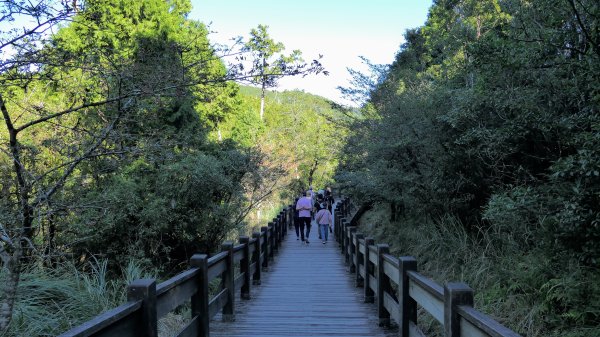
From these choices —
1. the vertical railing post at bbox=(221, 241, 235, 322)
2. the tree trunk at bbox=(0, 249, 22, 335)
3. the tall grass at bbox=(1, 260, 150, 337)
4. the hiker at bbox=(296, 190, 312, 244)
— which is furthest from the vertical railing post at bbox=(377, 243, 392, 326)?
the hiker at bbox=(296, 190, 312, 244)

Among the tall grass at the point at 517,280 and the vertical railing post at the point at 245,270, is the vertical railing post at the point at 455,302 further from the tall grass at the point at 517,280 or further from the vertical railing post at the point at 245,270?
the vertical railing post at the point at 245,270

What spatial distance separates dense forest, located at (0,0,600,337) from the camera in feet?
16.8

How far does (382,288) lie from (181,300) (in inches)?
113

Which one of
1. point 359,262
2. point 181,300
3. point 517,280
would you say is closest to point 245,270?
point 359,262

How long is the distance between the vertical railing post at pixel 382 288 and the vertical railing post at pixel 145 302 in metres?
3.49

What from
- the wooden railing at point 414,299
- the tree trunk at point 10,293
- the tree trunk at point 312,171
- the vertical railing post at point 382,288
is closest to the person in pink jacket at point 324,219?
the wooden railing at point 414,299

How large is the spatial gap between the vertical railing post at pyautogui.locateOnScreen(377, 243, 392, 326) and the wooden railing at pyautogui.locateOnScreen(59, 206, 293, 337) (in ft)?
6.46

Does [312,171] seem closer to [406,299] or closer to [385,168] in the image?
[385,168]

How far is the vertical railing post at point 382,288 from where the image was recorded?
19.4 ft

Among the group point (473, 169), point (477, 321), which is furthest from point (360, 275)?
point (477, 321)

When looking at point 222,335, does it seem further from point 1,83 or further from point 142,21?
point 142,21

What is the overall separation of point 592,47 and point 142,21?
1657cm

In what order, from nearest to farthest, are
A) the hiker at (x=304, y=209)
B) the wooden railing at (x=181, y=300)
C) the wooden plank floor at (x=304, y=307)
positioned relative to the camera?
the wooden railing at (x=181, y=300)
the wooden plank floor at (x=304, y=307)
the hiker at (x=304, y=209)

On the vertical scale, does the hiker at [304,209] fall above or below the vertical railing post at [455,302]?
above
